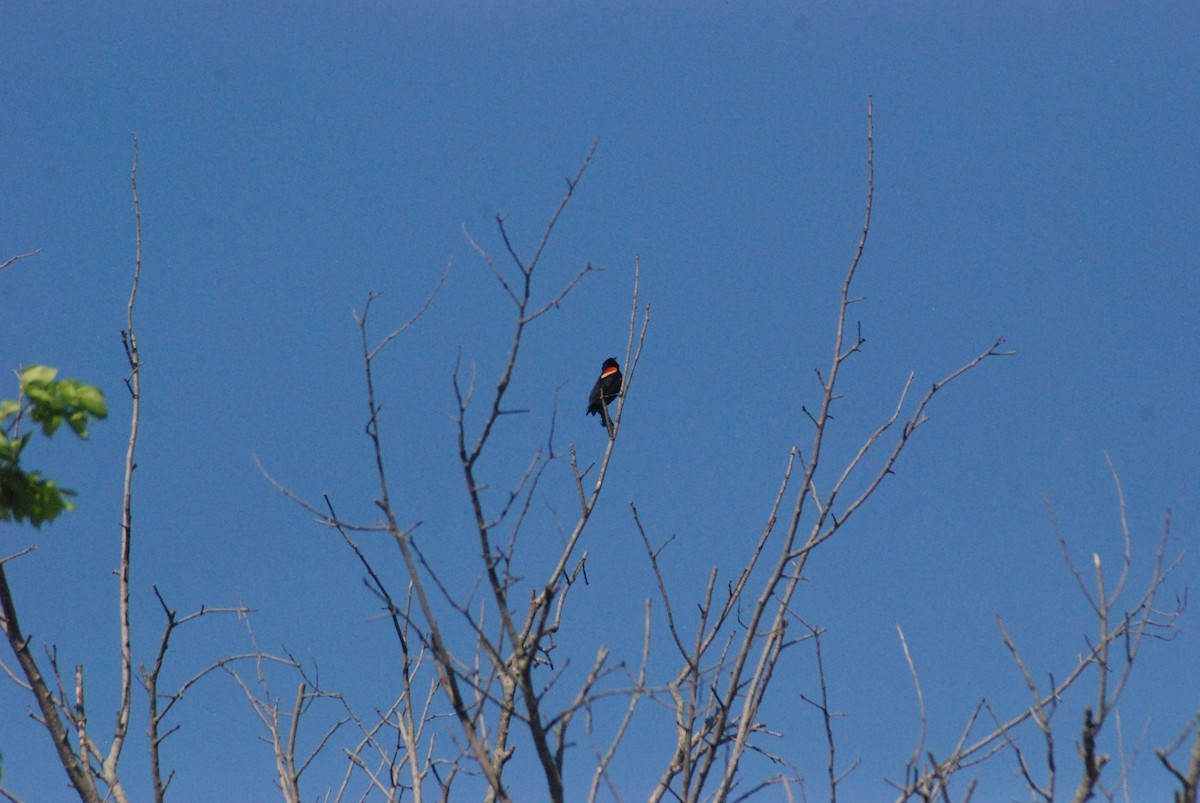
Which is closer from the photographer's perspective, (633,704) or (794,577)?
(794,577)

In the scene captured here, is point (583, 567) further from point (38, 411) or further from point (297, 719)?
point (38, 411)

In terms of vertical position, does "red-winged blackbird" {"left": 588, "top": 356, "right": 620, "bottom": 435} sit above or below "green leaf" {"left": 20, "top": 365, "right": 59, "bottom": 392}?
above

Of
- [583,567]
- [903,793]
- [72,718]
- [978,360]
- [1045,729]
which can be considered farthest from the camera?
[583,567]

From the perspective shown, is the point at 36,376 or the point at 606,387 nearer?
the point at 36,376

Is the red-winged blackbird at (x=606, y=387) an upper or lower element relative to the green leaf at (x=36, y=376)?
upper

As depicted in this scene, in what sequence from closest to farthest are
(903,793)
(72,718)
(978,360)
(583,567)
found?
1. (903,793)
2. (72,718)
3. (978,360)
4. (583,567)

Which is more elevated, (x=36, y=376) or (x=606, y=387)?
(x=606, y=387)

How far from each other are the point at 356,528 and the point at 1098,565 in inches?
76.4

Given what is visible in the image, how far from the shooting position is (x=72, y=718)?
10.8 ft

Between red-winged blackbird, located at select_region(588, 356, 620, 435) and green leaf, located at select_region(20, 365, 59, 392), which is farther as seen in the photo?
red-winged blackbird, located at select_region(588, 356, 620, 435)

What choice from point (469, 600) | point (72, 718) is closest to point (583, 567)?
point (469, 600)

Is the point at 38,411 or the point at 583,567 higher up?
the point at 583,567

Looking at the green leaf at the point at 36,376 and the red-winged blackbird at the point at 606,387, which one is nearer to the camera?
the green leaf at the point at 36,376

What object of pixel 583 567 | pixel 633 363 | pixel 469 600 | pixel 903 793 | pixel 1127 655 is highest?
pixel 633 363
